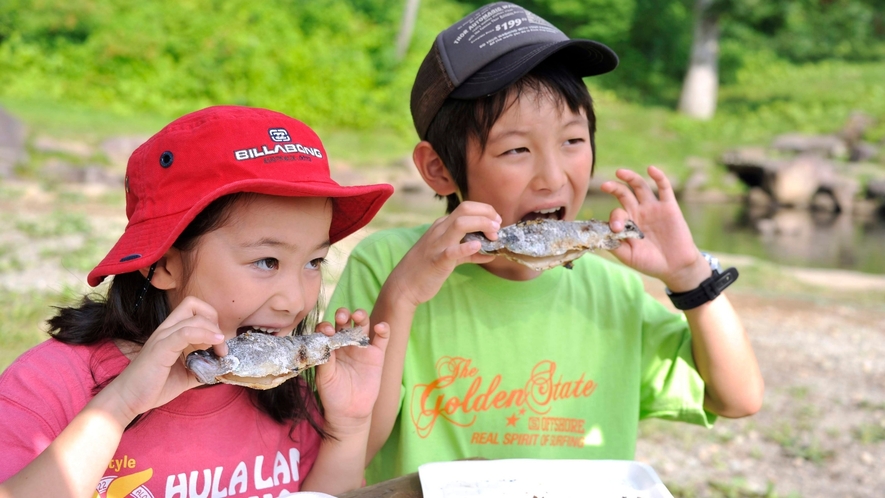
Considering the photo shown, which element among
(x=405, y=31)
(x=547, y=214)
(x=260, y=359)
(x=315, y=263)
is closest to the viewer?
(x=260, y=359)

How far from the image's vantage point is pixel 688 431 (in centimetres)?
492

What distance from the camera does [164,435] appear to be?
1.91 meters

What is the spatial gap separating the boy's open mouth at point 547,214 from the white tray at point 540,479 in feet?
2.43

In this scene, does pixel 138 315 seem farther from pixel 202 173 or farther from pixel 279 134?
pixel 279 134

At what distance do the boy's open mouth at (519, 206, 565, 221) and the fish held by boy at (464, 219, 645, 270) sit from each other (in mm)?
112

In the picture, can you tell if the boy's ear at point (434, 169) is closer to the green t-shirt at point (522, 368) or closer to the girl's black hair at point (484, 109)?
the girl's black hair at point (484, 109)

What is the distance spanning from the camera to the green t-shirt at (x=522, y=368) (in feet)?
7.93

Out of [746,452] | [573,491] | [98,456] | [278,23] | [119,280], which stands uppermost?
[278,23]

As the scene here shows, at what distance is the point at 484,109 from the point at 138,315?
43.5 inches

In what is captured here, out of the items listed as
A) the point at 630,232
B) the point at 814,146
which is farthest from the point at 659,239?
the point at 814,146

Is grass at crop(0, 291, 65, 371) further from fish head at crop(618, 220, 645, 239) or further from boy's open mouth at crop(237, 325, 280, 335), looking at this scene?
fish head at crop(618, 220, 645, 239)

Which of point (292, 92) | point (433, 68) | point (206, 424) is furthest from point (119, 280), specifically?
point (292, 92)

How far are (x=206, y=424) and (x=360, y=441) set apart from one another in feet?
1.31

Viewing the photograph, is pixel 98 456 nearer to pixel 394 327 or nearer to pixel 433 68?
pixel 394 327
